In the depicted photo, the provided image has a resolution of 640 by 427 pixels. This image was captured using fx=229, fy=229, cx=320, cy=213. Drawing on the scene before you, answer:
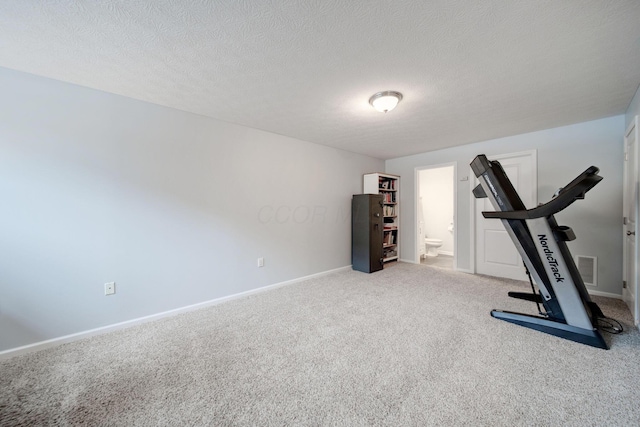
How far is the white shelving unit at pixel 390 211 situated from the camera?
472 cm

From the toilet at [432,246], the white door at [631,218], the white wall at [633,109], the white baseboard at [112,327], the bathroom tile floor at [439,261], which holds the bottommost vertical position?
the white baseboard at [112,327]

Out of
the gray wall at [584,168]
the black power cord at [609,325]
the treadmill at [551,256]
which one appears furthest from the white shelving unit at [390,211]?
the black power cord at [609,325]

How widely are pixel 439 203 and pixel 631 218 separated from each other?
369cm

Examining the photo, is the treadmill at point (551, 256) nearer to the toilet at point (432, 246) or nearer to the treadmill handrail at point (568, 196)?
the treadmill handrail at point (568, 196)

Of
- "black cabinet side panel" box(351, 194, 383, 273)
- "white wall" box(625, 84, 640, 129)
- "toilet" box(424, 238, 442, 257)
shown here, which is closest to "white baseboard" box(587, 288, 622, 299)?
"white wall" box(625, 84, 640, 129)

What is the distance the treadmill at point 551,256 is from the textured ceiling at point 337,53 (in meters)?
0.82

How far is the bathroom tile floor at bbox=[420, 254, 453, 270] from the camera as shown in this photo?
15.0 ft

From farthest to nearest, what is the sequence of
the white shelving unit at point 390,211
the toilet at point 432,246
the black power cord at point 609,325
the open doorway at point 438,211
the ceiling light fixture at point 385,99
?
the open doorway at point 438,211 → the toilet at point 432,246 → the white shelving unit at point 390,211 → the ceiling light fixture at point 385,99 → the black power cord at point 609,325

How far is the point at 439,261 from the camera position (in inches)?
Result: 196

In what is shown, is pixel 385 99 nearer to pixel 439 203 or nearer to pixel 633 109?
pixel 633 109

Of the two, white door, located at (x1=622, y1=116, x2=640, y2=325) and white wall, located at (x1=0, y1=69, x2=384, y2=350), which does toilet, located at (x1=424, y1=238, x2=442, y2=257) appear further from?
white wall, located at (x1=0, y1=69, x2=384, y2=350)

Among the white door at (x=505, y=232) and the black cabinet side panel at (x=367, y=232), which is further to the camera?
the black cabinet side panel at (x=367, y=232)

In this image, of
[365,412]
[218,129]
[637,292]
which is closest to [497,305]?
[637,292]

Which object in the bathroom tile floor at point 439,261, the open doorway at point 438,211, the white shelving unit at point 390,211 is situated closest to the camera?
the bathroom tile floor at point 439,261
